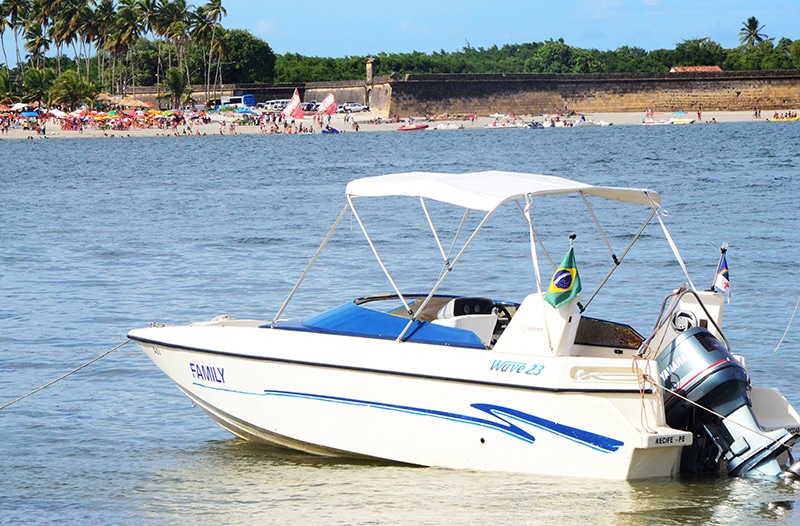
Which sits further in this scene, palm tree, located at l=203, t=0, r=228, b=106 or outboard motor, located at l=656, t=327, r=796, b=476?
palm tree, located at l=203, t=0, r=228, b=106

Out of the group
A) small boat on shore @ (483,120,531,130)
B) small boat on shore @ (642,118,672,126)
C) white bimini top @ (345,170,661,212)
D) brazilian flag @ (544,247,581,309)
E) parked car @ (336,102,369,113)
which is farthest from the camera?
parked car @ (336,102,369,113)

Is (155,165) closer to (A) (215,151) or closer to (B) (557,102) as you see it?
(A) (215,151)

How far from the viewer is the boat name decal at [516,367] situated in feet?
22.1

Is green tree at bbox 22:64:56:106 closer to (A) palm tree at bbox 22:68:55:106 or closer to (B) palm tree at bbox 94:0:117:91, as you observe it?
(A) palm tree at bbox 22:68:55:106

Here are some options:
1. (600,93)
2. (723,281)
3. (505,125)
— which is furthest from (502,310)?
(600,93)

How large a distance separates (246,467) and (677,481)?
3.17 m

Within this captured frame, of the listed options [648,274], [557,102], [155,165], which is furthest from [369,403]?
[557,102]

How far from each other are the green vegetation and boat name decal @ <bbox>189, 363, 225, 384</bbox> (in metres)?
77.9

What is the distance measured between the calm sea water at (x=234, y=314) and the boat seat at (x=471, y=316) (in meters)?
1.10

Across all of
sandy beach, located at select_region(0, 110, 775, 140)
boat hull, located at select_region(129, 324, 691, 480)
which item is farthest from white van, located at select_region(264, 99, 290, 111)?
boat hull, located at select_region(129, 324, 691, 480)

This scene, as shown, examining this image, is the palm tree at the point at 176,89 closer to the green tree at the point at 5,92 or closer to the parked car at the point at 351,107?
the green tree at the point at 5,92

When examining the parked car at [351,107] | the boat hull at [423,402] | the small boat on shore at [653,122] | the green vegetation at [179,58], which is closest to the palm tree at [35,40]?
A: the green vegetation at [179,58]

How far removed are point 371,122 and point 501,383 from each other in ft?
279

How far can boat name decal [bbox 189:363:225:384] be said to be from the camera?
8109 millimetres
